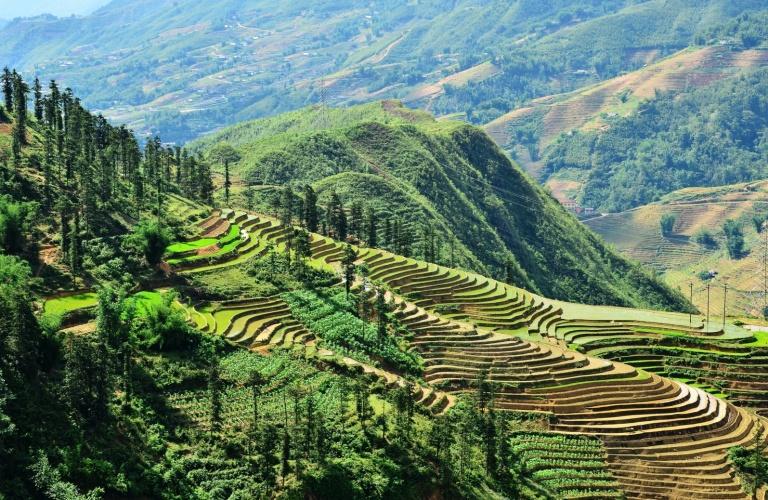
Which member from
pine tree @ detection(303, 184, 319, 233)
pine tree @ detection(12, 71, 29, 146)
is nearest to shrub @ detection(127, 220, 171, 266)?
pine tree @ detection(12, 71, 29, 146)

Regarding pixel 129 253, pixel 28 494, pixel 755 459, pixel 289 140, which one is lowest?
pixel 755 459

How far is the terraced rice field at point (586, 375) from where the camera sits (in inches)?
2436

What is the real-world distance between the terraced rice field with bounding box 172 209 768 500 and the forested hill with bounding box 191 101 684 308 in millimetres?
34310

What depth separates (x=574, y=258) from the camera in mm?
151875

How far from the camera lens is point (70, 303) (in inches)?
2532

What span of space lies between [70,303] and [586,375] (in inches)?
1492

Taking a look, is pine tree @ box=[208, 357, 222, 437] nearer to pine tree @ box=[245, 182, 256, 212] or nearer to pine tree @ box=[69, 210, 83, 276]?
pine tree @ box=[69, 210, 83, 276]

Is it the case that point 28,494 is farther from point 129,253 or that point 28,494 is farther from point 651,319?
point 651,319

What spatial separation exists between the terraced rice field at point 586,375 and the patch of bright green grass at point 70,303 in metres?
8.11

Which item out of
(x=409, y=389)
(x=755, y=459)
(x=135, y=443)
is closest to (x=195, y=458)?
(x=135, y=443)

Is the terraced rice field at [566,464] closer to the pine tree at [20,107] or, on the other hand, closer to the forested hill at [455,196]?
the forested hill at [455,196]

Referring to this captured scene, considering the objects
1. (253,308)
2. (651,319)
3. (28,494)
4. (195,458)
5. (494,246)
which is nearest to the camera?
(28,494)

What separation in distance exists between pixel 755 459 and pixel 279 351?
32.6 meters

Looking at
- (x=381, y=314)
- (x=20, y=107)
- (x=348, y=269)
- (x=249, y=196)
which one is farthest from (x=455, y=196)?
(x=381, y=314)
